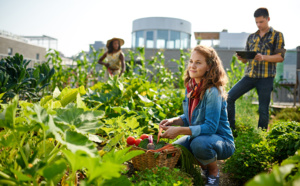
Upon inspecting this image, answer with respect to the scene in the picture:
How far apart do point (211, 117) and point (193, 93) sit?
0.82 ft

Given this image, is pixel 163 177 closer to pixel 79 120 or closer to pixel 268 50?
pixel 79 120

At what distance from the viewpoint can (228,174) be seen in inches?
91.7

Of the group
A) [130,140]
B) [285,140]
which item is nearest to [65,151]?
[130,140]

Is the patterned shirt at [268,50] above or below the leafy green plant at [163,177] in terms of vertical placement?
above

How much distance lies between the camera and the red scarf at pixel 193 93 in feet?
6.63

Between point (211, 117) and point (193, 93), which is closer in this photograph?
point (211, 117)

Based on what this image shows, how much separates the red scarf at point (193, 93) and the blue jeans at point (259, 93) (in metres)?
1.35

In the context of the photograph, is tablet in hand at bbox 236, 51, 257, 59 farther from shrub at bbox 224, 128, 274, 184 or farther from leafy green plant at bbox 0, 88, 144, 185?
leafy green plant at bbox 0, 88, 144, 185

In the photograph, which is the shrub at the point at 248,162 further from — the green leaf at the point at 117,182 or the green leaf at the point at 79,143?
the green leaf at the point at 79,143

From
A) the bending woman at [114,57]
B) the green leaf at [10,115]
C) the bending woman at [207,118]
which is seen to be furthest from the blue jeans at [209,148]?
the bending woman at [114,57]

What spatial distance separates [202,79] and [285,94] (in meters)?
10.9

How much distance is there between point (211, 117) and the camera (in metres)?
1.89

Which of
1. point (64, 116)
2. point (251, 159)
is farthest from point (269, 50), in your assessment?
point (64, 116)

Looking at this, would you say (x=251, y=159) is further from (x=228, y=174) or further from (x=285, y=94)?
(x=285, y=94)
